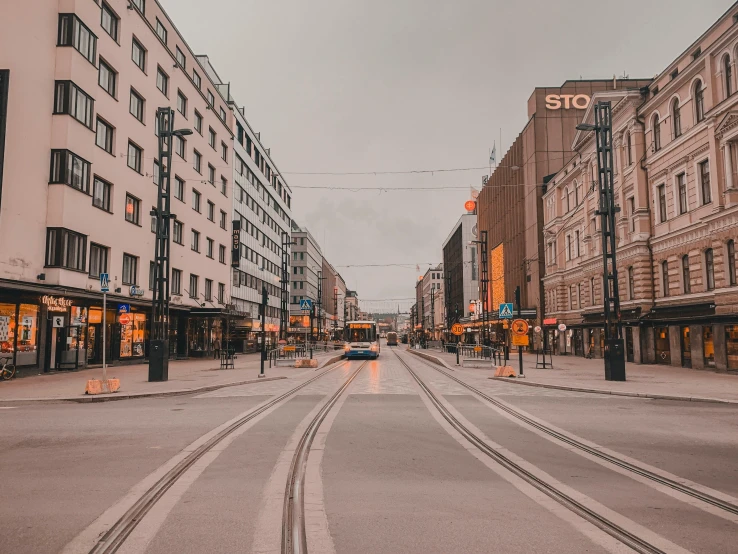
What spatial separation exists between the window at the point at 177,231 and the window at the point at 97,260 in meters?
9.74

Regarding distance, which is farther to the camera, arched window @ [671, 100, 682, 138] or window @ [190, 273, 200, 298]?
window @ [190, 273, 200, 298]

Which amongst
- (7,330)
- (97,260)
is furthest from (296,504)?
(97,260)

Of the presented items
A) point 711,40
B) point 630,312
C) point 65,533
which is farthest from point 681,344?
point 65,533

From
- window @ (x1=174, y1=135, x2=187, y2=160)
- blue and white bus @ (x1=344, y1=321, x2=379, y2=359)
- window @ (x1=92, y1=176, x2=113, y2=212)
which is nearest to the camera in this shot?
window @ (x1=92, y1=176, x2=113, y2=212)

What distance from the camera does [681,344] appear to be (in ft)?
99.1

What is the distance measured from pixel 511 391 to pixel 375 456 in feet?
38.9

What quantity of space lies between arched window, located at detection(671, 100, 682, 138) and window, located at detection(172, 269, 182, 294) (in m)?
33.0

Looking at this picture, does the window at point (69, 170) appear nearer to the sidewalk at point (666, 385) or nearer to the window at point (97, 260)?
the window at point (97, 260)

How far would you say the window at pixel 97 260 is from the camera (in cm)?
2991

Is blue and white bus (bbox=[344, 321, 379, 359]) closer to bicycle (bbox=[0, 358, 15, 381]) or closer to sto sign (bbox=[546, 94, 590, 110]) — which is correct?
bicycle (bbox=[0, 358, 15, 381])

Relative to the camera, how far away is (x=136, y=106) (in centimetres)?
3594

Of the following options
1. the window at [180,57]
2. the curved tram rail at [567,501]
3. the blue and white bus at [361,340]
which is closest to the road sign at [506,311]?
the curved tram rail at [567,501]

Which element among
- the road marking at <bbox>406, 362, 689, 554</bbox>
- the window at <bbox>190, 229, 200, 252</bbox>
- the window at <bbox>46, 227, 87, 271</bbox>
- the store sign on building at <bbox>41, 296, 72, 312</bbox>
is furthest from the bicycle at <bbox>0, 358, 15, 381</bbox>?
Result: the window at <bbox>190, 229, 200, 252</bbox>

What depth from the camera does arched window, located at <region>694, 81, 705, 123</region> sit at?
28014 millimetres
